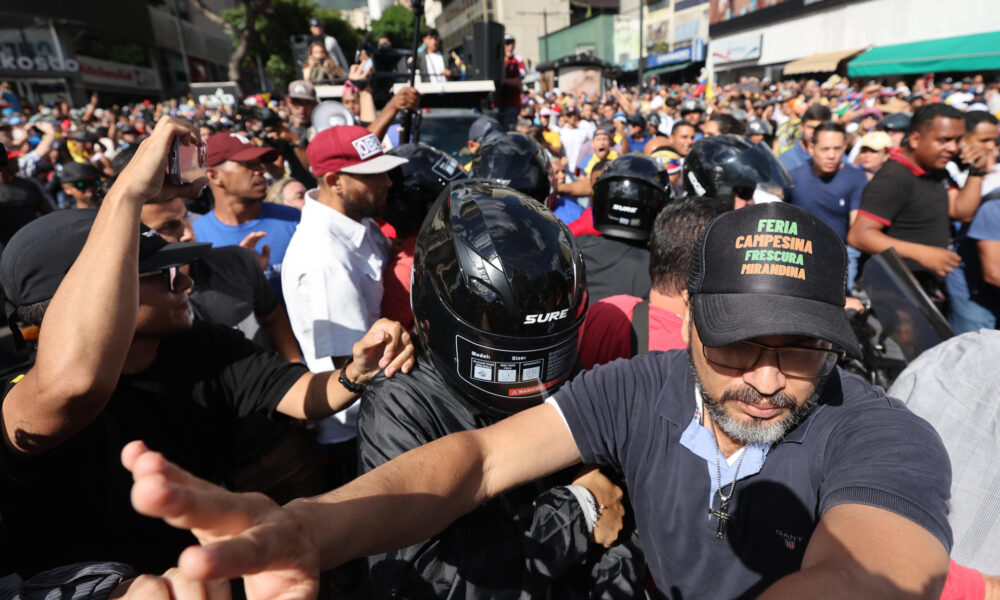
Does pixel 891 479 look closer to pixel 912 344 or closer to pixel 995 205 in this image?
pixel 912 344

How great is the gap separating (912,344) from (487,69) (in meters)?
7.84

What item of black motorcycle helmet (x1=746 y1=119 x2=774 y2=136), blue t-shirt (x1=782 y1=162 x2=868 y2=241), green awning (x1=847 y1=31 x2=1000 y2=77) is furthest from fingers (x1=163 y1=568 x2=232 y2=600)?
green awning (x1=847 y1=31 x2=1000 y2=77)

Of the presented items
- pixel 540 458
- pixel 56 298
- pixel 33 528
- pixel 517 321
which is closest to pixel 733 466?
pixel 540 458

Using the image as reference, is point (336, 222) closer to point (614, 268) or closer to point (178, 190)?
point (178, 190)

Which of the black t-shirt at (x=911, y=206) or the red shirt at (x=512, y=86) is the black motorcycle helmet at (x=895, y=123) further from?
the red shirt at (x=512, y=86)

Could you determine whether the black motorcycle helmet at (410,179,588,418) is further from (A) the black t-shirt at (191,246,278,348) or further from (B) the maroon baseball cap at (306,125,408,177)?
(A) the black t-shirt at (191,246,278,348)

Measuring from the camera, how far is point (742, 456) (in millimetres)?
1412

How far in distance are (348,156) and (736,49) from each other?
50696mm

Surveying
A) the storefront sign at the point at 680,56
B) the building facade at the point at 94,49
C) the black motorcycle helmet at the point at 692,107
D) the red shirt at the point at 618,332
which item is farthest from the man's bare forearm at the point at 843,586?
the storefront sign at the point at 680,56

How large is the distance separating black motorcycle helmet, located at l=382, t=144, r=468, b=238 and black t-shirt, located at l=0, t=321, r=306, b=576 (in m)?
1.30

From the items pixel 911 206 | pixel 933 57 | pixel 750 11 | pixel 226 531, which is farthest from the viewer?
pixel 750 11

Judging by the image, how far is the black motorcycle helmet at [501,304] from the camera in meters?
1.54

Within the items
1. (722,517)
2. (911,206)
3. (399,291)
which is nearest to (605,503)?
→ (722,517)

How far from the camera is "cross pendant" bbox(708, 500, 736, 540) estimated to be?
54.0 inches
